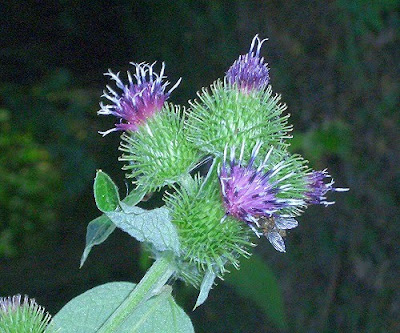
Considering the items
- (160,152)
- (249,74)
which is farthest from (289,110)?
(160,152)

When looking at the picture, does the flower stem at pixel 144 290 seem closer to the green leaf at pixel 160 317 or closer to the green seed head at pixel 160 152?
the green leaf at pixel 160 317

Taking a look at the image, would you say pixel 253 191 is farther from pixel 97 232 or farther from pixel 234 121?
pixel 97 232

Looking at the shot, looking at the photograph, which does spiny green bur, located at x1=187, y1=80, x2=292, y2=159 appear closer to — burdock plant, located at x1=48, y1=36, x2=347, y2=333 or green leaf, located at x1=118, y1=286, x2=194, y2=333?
burdock plant, located at x1=48, y1=36, x2=347, y2=333

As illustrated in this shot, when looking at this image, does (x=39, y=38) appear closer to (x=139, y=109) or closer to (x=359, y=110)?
(x=359, y=110)

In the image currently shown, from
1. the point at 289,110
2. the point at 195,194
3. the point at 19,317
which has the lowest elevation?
the point at 19,317

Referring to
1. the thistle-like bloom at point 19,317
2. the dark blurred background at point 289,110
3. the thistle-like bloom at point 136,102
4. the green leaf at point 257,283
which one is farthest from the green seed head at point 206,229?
the dark blurred background at point 289,110

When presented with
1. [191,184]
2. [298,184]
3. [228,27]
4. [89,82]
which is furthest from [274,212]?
[89,82]

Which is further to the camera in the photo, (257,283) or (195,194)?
(257,283)

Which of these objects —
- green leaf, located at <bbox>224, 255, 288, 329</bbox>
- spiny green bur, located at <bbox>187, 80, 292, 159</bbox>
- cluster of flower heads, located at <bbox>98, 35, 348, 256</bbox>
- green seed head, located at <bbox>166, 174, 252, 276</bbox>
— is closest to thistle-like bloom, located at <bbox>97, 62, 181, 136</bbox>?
cluster of flower heads, located at <bbox>98, 35, 348, 256</bbox>
